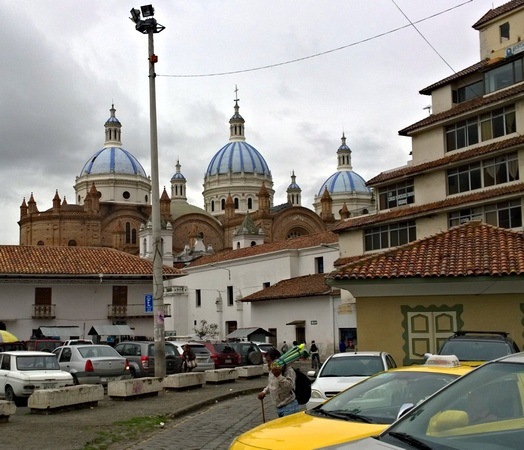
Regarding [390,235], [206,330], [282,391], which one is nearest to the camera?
[282,391]

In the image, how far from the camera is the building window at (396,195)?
35.4 metres

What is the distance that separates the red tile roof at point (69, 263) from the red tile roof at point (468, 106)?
1573 centimetres

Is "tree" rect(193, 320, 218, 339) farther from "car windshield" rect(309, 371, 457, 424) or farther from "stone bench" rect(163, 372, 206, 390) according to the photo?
"car windshield" rect(309, 371, 457, 424)

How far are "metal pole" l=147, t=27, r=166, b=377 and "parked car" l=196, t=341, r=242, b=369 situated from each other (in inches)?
361

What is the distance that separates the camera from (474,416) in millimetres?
4715

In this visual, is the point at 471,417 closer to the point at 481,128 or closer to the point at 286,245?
the point at 481,128

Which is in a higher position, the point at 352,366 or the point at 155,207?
the point at 155,207

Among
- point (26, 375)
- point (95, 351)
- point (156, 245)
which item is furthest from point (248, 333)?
point (26, 375)

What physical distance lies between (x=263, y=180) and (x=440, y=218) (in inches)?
2687

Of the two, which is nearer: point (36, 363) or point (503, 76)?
point (36, 363)

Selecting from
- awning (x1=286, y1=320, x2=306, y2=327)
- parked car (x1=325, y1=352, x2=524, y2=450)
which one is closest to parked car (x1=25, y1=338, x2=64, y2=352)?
awning (x1=286, y1=320, x2=306, y2=327)

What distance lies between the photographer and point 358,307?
2078 centimetres

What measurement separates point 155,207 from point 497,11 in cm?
2061

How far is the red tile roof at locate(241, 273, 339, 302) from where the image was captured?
4597 cm
